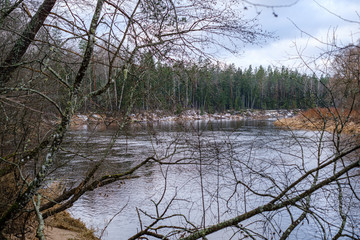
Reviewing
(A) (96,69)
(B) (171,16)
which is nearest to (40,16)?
(A) (96,69)

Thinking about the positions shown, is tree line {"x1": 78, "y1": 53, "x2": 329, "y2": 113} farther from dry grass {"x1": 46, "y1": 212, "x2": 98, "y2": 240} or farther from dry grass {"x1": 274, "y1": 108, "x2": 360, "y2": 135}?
dry grass {"x1": 46, "y1": 212, "x2": 98, "y2": 240}

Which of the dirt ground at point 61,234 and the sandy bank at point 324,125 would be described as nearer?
the sandy bank at point 324,125

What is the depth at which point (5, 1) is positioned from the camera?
3764 millimetres

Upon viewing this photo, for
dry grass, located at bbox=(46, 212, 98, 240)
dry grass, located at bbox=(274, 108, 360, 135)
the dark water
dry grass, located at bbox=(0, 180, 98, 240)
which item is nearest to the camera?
dry grass, located at bbox=(274, 108, 360, 135)

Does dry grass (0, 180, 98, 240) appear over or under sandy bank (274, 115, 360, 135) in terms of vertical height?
under

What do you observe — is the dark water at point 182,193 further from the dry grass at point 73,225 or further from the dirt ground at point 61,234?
the dirt ground at point 61,234

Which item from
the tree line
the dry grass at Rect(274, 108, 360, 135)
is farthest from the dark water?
the dry grass at Rect(274, 108, 360, 135)

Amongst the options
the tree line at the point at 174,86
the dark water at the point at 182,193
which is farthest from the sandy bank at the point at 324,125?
the dark water at the point at 182,193

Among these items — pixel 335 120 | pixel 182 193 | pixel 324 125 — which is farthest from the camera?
pixel 182 193

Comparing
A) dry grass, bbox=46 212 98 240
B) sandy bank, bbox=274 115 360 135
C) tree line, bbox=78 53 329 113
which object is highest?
tree line, bbox=78 53 329 113

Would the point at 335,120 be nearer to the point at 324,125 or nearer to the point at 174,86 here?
the point at 324,125

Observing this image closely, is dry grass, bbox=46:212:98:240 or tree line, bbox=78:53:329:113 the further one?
dry grass, bbox=46:212:98:240

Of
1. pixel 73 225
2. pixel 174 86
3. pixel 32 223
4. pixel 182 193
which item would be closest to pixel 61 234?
pixel 73 225

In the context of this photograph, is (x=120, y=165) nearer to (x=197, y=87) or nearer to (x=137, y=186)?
(x=137, y=186)
